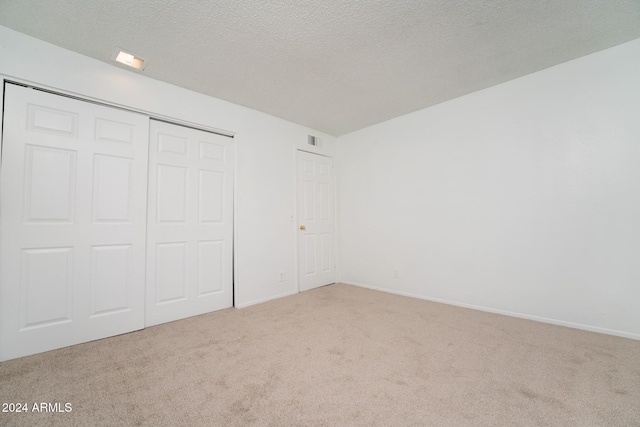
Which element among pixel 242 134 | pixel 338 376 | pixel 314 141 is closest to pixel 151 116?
pixel 242 134

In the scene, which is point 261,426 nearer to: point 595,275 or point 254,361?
point 254,361

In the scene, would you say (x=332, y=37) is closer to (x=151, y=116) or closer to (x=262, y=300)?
(x=151, y=116)

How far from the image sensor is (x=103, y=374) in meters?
1.75

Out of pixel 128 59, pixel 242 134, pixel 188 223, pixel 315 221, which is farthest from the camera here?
pixel 315 221

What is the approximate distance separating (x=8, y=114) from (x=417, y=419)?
140 inches

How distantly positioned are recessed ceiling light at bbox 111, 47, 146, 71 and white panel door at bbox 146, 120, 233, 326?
0.52 metres

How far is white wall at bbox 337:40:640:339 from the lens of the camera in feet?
7.54

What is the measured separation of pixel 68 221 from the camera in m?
2.20

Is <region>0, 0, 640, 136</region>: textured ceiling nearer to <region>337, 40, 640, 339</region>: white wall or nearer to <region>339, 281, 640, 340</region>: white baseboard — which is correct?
<region>337, 40, 640, 339</region>: white wall

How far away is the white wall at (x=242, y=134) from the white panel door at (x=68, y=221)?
0.17 metres

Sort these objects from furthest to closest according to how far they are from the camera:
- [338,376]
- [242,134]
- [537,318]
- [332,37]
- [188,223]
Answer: [242,134] < [188,223] < [537,318] < [332,37] < [338,376]

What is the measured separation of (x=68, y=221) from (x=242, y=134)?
1963mm

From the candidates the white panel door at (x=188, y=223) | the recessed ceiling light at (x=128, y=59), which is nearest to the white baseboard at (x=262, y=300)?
the white panel door at (x=188, y=223)

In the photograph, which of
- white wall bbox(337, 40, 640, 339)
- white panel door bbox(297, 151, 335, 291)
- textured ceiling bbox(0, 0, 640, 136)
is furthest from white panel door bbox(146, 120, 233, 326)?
white wall bbox(337, 40, 640, 339)
